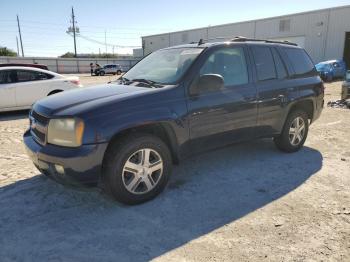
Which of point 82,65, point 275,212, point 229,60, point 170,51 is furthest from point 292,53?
point 82,65

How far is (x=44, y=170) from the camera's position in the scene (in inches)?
138

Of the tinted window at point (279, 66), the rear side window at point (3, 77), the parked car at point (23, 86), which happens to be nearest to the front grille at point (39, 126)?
the tinted window at point (279, 66)

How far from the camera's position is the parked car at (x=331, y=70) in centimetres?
2184

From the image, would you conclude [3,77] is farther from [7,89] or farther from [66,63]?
[66,63]

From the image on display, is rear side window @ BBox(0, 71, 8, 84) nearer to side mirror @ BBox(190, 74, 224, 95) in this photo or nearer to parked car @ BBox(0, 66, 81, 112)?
parked car @ BBox(0, 66, 81, 112)

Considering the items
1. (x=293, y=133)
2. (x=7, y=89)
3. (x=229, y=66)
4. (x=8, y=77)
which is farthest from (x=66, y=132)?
(x=8, y=77)

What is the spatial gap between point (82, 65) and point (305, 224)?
54.7 meters

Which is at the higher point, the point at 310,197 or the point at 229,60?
the point at 229,60

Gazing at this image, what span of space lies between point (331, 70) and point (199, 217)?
71.3 ft

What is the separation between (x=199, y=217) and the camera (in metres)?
3.46

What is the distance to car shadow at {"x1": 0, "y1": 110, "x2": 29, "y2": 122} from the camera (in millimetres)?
9320

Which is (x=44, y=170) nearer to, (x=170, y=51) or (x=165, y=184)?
(x=165, y=184)

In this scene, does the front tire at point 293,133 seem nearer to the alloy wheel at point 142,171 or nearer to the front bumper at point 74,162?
the alloy wheel at point 142,171

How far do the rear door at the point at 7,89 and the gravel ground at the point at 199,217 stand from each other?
4.92 metres
